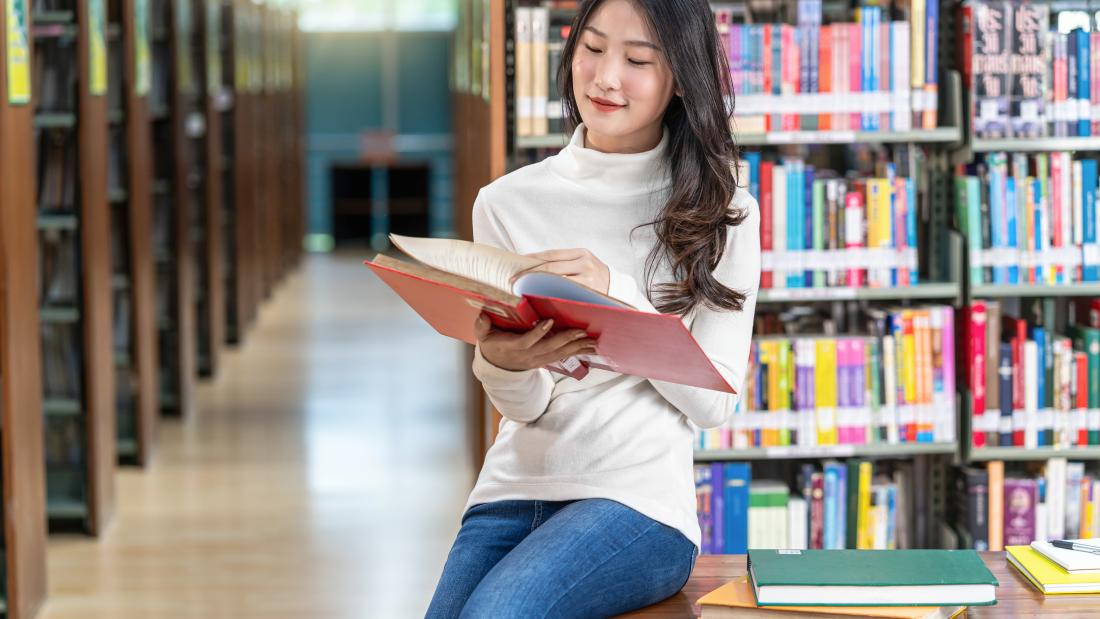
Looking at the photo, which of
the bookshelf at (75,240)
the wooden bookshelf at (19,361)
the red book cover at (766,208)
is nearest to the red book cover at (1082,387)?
the red book cover at (766,208)

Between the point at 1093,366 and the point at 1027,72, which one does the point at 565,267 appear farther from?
the point at 1093,366

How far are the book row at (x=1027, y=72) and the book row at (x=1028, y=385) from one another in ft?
1.54

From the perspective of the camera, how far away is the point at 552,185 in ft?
7.13

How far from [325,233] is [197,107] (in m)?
9.09

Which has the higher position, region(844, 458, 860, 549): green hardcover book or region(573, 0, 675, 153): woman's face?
region(573, 0, 675, 153): woman's face

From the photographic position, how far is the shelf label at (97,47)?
15.2ft

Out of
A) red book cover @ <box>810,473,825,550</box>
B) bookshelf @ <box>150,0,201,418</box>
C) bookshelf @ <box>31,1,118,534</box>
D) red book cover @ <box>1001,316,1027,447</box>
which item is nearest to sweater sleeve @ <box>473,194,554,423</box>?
red book cover @ <box>810,473,825,550</box>

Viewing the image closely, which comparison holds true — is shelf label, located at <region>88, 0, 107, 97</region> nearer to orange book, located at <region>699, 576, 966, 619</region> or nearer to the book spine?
the book spine

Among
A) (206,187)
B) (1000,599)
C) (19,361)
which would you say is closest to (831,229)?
(1000,599)

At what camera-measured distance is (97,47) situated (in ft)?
15.6

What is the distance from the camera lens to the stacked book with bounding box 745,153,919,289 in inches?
135

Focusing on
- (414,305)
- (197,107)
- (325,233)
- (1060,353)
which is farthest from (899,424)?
(325,233)

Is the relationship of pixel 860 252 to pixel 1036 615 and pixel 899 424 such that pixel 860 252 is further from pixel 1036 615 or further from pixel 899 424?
pixel 1036 615

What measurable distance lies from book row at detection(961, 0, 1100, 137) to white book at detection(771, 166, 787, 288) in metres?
0.50
